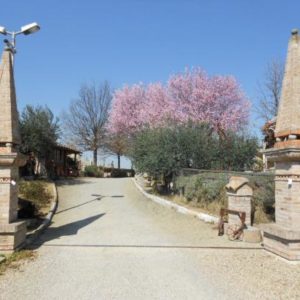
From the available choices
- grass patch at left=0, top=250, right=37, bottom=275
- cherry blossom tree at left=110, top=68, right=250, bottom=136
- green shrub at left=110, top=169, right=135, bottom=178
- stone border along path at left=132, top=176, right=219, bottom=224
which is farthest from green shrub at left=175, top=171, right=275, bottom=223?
green shrub at left=110, top=169, right=135, bottom=178

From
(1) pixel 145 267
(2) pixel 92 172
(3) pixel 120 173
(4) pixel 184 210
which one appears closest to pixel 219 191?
(4) pixel 184 210

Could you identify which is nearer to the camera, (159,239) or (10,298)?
(10,298)

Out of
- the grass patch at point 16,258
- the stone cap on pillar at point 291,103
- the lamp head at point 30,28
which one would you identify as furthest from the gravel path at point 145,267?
the lamp head at point 30,28

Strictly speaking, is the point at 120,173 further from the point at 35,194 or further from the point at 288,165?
the point at 288,165

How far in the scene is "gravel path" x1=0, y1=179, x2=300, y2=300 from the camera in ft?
20.7

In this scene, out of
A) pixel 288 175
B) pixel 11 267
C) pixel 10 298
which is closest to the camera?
pixel 10 298

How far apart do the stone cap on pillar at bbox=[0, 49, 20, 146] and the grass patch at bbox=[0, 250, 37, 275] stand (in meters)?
2.44

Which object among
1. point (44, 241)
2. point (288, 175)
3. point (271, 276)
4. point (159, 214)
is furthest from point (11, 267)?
point (159, 214)

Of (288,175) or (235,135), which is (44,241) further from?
(235,135)

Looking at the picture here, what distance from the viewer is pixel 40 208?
16375 mm

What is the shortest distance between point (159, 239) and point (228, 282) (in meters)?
4.18

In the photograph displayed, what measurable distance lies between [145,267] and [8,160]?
3.78m

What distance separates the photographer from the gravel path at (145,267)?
20.7ft

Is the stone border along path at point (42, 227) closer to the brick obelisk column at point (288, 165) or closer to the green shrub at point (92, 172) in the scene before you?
the brick obelisk column at point (288, 165)
